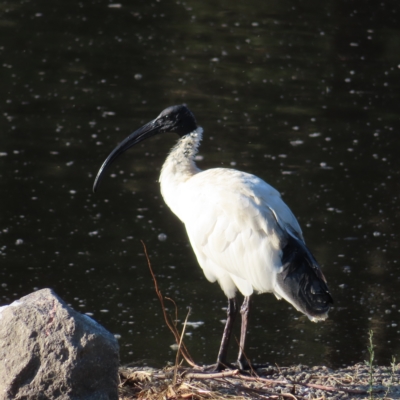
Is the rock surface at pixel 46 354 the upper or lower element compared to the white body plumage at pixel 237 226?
upper

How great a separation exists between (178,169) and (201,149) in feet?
14.5

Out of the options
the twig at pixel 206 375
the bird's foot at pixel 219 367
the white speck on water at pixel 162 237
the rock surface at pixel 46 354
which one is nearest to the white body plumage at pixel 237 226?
the bird's foot at pixel 219 367

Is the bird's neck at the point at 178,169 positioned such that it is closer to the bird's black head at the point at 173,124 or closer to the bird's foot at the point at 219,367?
the bird's black head at the point at 173,124

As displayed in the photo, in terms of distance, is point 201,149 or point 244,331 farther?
point 201,149

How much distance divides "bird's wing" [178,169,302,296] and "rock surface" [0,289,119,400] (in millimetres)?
1360

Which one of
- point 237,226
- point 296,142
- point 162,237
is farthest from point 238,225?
point 296,142

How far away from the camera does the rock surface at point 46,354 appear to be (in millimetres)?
3850

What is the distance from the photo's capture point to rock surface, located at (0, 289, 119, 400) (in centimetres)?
385

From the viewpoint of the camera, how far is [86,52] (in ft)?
43.0

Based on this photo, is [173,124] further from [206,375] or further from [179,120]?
[206,375]

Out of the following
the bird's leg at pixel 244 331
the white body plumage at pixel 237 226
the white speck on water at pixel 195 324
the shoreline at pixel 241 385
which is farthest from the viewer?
the white speck on water at pixel 195 324

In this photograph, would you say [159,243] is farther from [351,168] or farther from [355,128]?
[355,128]

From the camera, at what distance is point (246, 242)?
5039 millimetres

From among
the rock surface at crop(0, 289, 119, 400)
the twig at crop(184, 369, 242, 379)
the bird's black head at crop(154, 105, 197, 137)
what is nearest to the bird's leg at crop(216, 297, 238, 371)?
the twig at crop(184, 369, 242, 379)
